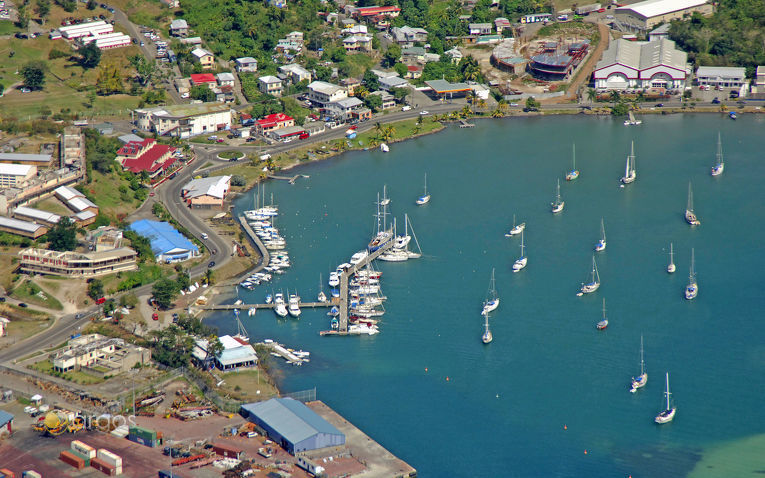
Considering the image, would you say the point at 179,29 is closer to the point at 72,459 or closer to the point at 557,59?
the point at 557,59

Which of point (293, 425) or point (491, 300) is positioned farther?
point (491, 300)

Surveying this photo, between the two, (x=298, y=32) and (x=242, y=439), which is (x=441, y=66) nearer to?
(x=298, y=32)

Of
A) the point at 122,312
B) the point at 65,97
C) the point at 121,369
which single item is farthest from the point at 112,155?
the point at 121,369

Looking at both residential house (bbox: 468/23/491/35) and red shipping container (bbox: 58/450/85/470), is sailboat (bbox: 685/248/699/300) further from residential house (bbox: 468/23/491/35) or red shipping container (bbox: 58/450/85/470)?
residential house (bbox: 468/23/491/35)

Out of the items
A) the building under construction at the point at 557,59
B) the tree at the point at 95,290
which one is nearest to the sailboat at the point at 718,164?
the building under construction at the point at 557,59

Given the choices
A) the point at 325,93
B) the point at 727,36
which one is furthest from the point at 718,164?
the point at 325,93

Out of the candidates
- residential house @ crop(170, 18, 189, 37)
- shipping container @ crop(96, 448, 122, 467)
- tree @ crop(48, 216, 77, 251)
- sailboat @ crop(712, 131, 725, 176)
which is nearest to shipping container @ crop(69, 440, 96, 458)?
shipping container @ crop(96, 448, 122, 467)

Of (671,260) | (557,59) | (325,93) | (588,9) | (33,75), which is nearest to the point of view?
(671,260)

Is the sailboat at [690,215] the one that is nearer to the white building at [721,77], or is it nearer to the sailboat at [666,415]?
the sailboat at [666,415]
